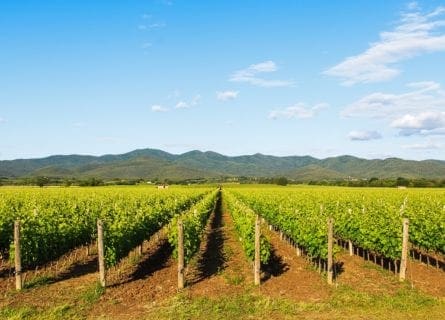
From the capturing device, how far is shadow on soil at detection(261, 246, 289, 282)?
14.9 meters

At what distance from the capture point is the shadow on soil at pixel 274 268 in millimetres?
14945

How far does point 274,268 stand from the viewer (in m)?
16.1

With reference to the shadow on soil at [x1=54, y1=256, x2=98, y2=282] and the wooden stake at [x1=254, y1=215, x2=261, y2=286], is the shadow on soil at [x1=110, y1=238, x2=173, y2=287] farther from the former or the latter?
the wooden stake at [x1=254, y1=215, x2=261, y2=286]

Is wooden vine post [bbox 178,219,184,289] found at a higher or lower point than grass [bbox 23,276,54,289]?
higher

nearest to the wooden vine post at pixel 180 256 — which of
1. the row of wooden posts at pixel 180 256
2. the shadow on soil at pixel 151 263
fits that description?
the row of wooden posts at pixel 180 256

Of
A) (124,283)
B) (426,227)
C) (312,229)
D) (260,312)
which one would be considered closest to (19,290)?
(124,283)

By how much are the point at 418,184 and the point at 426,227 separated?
10564 cm

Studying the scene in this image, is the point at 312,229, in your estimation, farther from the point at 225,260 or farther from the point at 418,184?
the point at 418,184

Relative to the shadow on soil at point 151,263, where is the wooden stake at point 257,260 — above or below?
above

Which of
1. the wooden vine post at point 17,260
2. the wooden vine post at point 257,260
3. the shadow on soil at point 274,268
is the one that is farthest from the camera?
the shadow on soil at point 274,268

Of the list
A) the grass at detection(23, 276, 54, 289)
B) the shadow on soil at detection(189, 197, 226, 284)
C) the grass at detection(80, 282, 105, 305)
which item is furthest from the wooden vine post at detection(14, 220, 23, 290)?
Result: the shadow on soil at detection(189, 197, 226, 284)

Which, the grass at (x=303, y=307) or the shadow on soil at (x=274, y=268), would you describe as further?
the shadow on soil at (x=274, y=268)

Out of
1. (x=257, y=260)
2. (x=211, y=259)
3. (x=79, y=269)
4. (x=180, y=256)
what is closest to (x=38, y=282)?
(x=79, y=269)

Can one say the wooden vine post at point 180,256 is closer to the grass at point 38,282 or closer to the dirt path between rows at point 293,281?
the dirt path between rows at point 293,281
